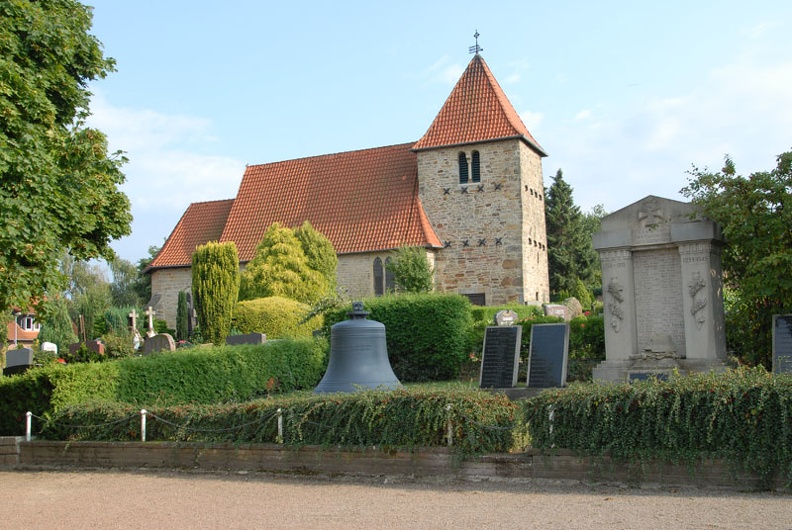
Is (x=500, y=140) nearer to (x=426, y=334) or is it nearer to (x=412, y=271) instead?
(x=412, y=271)

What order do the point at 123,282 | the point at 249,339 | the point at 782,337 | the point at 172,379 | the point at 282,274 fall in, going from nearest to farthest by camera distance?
1. the point at 782,337
2. the point at 172,379
3. the point at 249,339
4. the point at 282,274
5. the point at 123,282

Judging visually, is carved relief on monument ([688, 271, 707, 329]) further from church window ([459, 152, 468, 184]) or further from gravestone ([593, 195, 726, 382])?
church window ([459, 152, 468, 184])

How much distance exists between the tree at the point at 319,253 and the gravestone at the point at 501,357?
58.1ft

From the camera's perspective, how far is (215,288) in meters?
27.9

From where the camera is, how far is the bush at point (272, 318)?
27.5m

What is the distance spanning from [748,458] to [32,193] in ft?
36.1

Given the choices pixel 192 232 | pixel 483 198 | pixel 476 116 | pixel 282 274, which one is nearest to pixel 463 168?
pixel 483 198

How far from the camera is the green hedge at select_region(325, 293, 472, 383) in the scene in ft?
68.4

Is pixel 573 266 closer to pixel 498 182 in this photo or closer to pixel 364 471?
pixel 498 182

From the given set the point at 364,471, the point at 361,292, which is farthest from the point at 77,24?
the point at 361,292

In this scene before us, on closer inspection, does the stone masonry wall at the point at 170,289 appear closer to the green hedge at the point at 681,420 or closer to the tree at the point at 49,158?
the tree at the point at 49,158

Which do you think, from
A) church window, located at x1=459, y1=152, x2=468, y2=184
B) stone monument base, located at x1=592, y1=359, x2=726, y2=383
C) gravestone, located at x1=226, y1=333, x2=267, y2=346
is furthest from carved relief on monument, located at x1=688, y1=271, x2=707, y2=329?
church window, located at x1=459, y1=152, x2=468, y2=184

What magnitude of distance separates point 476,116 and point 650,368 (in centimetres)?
→ 2279

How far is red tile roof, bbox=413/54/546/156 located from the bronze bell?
2466 centimetres
